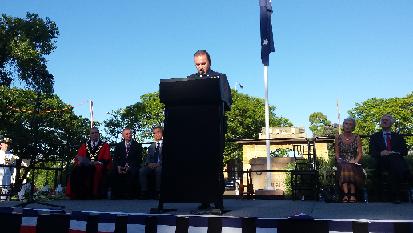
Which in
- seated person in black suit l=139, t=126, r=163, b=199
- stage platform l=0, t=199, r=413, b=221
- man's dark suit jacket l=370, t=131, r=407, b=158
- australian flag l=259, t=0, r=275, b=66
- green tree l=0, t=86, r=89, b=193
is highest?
australian flag l=259, t=0, r=275, b=66

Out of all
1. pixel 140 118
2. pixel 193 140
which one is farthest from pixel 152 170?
pixel 140 118

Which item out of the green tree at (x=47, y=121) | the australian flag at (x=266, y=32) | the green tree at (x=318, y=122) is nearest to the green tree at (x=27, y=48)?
the green tree at (x=47, y=121)

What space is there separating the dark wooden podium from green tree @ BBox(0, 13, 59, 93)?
19.0 meters

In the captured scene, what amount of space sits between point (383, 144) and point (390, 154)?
20 centimetres

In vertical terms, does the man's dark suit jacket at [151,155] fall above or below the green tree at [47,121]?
below

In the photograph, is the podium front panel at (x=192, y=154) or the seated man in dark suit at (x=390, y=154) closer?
the podium front panel at (x=192, y=154)

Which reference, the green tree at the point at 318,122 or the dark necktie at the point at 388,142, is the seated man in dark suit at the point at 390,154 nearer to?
the dark necktie at the point at 388,142

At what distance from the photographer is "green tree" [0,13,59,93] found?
1973 centimetres

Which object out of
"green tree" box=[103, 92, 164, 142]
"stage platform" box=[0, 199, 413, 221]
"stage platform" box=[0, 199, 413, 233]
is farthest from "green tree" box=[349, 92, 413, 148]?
"stage platform" box=[0, 199, 413, 233]

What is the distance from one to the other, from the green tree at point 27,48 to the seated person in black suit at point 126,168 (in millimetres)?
14853

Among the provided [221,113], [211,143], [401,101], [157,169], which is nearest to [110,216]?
[211,143]

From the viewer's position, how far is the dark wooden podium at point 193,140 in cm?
306

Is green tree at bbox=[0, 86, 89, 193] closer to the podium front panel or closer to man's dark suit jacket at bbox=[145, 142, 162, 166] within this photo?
man's dark suit jacket at bbox=[145, 142, 162, 166]

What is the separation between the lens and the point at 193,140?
3.18m
